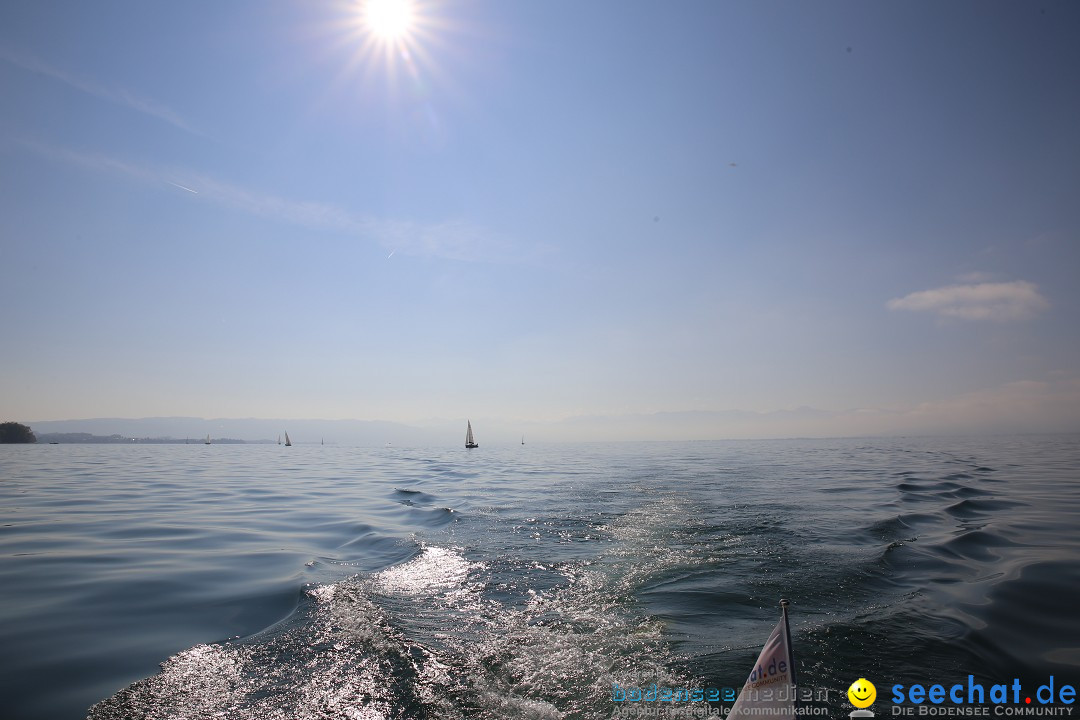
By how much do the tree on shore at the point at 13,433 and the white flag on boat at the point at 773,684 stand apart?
202m

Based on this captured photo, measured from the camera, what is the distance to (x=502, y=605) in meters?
8.69

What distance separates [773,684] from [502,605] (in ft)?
20.1

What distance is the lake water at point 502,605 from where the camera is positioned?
5.70m

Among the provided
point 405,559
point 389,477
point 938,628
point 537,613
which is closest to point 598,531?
point 405,559

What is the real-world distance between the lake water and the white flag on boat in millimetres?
2106

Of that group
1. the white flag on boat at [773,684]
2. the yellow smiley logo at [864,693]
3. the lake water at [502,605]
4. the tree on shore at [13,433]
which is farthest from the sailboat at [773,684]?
the tree on shore at [13,433]

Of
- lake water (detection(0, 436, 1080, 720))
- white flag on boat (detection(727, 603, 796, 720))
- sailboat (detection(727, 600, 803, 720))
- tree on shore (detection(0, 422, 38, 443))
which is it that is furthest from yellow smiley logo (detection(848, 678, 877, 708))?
tree on shore (detection(0, 422, 38, 443))

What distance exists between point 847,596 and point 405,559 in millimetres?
10280

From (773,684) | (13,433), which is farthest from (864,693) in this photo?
(13,433)

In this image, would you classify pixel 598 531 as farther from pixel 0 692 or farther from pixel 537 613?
pixel 0 692

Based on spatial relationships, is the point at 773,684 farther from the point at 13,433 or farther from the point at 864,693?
the point at 13,433

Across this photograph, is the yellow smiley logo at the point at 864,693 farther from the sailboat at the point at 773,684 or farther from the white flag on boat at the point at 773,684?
the white flag on boat at the point at 773,684

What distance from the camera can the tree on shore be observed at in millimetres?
130750

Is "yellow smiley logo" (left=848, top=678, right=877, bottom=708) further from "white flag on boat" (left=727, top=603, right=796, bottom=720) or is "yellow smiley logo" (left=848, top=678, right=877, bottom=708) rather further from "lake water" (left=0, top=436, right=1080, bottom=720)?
"white flag on boat" (left=727, top=603, right=796, bottom=720)
